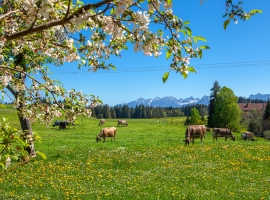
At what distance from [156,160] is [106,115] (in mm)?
160752

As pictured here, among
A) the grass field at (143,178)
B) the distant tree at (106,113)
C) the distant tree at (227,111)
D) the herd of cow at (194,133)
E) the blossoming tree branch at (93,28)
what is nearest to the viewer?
the blossoming tree branch at (93,28)

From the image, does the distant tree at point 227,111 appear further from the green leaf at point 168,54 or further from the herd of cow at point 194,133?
the green leaf at point 168,54

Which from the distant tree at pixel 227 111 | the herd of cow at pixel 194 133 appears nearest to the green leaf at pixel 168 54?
the herd of cow at pixel 194 133

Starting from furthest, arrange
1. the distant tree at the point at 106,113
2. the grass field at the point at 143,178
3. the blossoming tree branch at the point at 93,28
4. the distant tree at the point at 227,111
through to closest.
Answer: the distant tree at the point at 106,113
the distant tree at the point at 227,111
the grass field at the point at 143,178
the blossoming tree branch at the point at 93,28

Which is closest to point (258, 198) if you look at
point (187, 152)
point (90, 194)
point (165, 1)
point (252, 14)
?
point (90, 194)

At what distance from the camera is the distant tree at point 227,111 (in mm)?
77938

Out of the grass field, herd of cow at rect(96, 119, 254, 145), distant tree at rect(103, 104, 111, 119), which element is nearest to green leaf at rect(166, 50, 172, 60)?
the grass field

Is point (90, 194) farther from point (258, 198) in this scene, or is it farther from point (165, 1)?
point (165, 1)

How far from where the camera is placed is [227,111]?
78.5 meters

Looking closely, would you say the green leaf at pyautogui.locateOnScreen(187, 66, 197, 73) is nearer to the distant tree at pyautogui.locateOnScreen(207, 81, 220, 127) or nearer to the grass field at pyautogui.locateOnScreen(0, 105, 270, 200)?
the grass field at pyautogui.locateOnScreen(0, 105, 270, 200)

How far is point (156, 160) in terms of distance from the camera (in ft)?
49.5

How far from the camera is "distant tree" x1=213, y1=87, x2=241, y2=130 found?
7794 centimetres

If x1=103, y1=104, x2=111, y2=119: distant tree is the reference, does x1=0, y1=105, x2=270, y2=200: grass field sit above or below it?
below

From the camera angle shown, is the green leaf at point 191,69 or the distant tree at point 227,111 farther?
the distant tree at point 227,111
